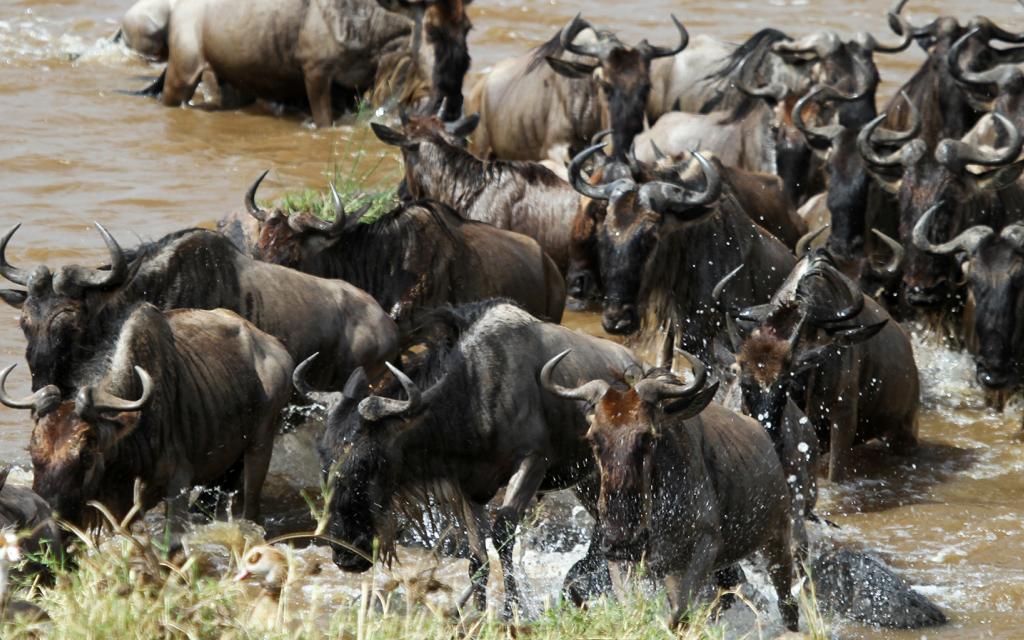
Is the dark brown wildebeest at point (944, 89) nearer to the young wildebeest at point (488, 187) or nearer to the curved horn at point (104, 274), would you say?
the young wildebeest at point (488, 187)

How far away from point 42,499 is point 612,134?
6643 millimetres

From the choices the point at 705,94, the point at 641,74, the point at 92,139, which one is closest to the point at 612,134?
the point at 641,74

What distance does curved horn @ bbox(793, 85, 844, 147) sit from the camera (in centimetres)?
1141

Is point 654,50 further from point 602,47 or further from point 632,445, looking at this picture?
point 632,445

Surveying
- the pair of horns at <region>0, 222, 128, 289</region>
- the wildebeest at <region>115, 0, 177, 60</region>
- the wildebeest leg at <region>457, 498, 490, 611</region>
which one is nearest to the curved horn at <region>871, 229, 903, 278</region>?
the wildebeest leg at <region>457, 498, 490, 611</region>

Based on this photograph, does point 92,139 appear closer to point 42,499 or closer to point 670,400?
point 42,499

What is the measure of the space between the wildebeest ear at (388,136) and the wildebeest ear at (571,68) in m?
2.72

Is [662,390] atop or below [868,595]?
atop

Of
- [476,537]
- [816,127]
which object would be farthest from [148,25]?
[476,537]

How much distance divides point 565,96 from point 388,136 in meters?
3.28

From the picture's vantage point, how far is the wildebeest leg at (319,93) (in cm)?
1580

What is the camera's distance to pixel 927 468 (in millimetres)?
9477

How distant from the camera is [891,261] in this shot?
10.9m

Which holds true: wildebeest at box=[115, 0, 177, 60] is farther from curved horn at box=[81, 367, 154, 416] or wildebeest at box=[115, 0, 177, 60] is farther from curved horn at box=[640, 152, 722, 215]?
curved horn at box=[81, 367, 154, 416]
